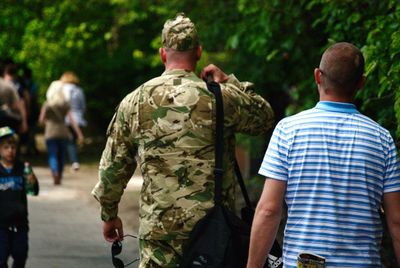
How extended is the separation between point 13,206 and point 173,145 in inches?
134

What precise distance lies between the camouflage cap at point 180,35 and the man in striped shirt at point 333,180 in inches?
37.5

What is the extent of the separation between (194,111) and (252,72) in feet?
27.3

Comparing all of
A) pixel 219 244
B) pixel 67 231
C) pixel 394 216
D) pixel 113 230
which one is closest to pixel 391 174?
pixel 394 216

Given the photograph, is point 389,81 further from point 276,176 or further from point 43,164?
point 43,164

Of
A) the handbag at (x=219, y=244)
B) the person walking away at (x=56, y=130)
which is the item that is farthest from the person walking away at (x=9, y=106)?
the handbag at (x=219, y=244)

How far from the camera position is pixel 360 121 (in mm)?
4359

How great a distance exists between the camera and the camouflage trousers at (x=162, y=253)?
16.3 feet

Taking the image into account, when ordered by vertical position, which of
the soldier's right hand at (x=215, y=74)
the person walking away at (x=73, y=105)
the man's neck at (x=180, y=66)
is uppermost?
the man's neck at (x=180, y=66)

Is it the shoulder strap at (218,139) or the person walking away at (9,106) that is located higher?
the shoulder strap at (218,139)

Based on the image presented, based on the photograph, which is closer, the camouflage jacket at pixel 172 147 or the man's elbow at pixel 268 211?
the man's elbow at pixel 268 211

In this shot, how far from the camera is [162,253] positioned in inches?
197

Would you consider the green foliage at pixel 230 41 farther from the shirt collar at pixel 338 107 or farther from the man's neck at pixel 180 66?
the shirt collar at pixel 338 107

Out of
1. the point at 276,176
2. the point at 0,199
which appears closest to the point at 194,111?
the point at 276,176

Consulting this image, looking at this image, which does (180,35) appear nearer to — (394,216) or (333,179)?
(333,179)
